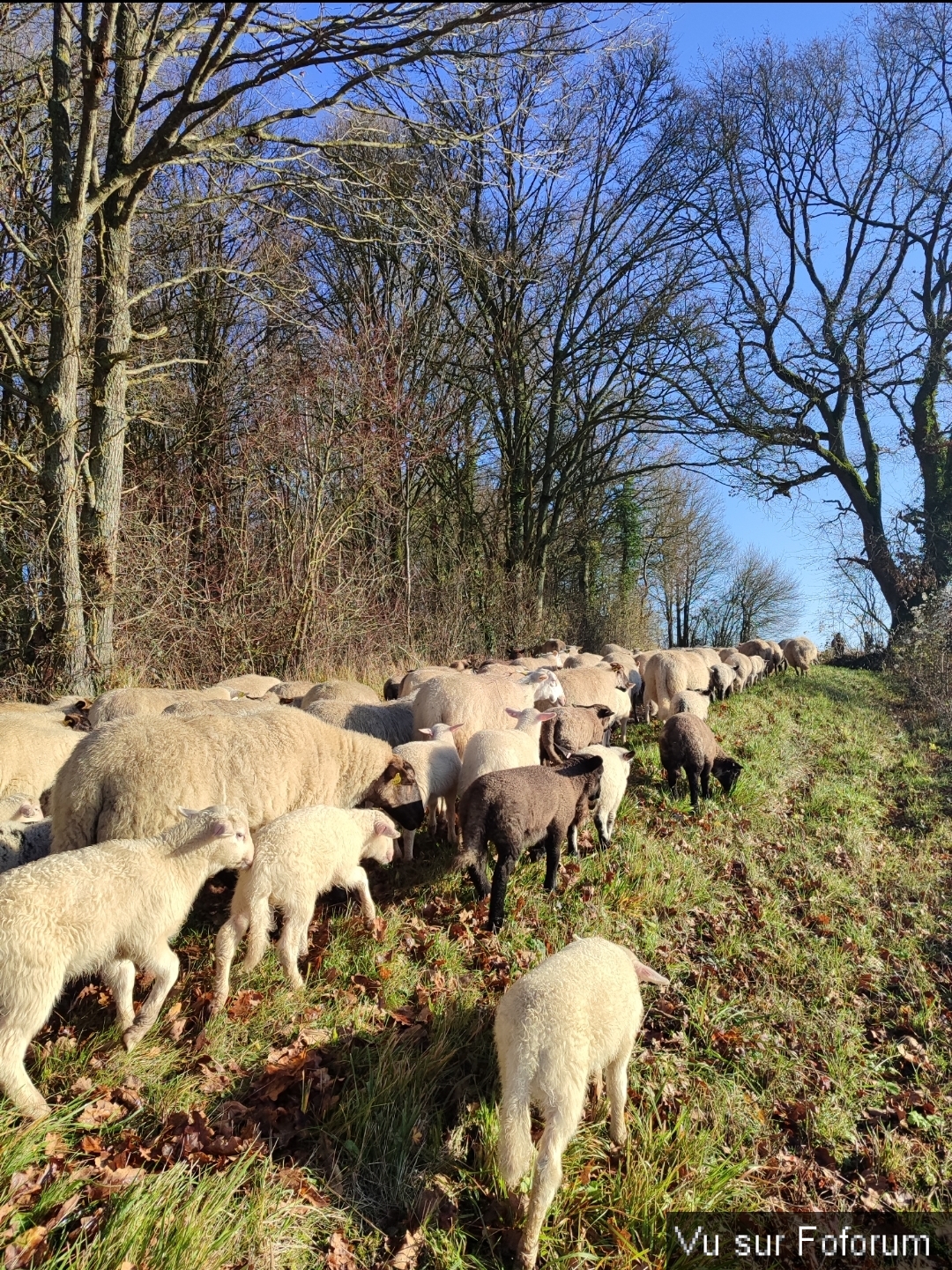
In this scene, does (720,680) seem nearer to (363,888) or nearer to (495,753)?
(495,753)

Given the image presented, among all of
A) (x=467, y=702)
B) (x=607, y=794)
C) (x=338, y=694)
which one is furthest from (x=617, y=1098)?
(x=338, y=694)

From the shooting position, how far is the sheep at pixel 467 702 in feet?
23.6

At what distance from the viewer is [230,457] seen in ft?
48.2

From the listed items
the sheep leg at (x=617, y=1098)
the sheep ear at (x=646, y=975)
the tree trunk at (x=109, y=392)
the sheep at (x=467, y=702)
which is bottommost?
the sheep leg at (x=617, y=1098)

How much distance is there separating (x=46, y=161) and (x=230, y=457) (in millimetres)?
5303

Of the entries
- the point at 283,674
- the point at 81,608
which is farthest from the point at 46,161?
the point at 283,674

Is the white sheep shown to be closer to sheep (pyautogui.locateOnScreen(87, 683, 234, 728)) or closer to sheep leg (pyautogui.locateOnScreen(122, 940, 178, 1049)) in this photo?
sheep (pyautogui.locateOnScreen(87, 683, 234, 728))

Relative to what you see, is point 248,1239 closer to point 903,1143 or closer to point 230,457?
point 903,1143

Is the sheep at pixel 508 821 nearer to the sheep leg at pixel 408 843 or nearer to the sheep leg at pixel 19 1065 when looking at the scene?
the sheep leg at pixel 408 843

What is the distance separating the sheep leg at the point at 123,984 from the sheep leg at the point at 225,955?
1.39ft

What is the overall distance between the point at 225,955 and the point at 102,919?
2.58ft

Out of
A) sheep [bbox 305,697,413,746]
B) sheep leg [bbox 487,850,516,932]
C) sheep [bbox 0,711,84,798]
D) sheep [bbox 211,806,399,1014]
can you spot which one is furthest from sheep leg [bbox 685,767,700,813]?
sheep [bbox 0,711,84,798]

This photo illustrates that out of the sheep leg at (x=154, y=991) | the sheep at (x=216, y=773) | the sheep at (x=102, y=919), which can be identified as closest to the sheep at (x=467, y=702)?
the sheep at (x=216, y=773)

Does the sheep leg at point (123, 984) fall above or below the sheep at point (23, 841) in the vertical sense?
below
